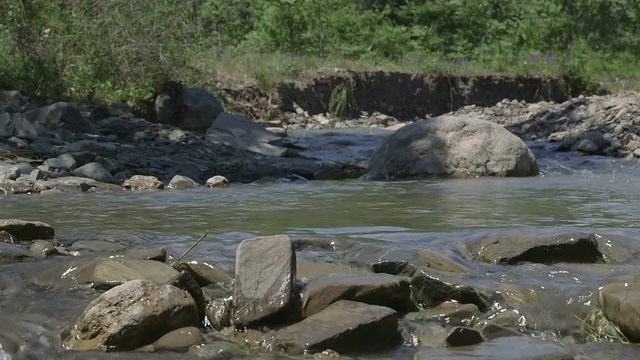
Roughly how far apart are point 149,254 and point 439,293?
4.27 ft

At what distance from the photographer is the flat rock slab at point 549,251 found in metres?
4.42

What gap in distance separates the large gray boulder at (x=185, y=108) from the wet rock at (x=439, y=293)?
27.9 feet

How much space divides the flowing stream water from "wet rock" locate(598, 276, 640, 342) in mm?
76

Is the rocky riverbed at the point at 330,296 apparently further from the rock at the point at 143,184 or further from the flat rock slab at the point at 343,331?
the rock at the point at 143,184

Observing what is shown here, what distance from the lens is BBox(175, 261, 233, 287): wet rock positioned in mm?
3986

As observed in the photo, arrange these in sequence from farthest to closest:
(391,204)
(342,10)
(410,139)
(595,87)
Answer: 1. (342,10)
2. (595,87)
3. (410,139)
4. (391,204)

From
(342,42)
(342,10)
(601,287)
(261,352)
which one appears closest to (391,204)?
(601,287)

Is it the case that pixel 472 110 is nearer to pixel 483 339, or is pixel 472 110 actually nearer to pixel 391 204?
pixel 391 204

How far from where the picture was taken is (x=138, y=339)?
3436mm

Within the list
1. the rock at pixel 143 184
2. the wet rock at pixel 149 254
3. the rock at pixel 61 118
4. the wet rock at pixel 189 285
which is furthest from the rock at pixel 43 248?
the rock at pixel 61 118

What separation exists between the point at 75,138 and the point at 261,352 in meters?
7.21

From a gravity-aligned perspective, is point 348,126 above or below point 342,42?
below

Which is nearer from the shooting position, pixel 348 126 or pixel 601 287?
pixel 601 287

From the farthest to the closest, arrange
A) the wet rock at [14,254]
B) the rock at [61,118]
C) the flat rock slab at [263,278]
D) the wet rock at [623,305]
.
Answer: the rock at [61,118], the wet rock at [14,254], the flat rock slab at [263,278], the wet rock at [623,305]
